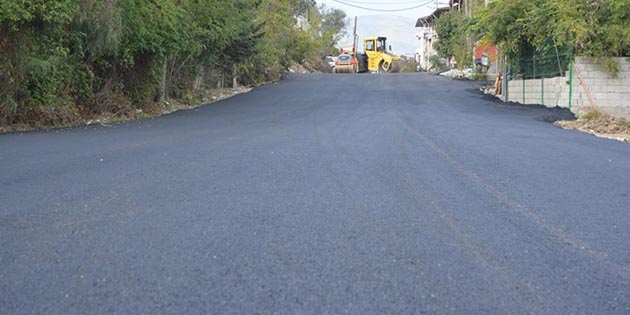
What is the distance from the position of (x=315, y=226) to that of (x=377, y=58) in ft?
165

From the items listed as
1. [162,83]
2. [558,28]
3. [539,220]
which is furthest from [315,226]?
[162,83]

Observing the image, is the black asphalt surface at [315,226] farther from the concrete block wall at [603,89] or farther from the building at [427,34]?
the building at [427,34]

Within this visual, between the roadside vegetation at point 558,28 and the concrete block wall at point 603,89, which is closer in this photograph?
the roadside vegetation at point 558,28

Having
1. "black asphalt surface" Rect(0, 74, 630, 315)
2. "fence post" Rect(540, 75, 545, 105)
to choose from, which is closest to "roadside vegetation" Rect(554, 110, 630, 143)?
"black asphalt surface" Rect(0, 74, 630, 315)

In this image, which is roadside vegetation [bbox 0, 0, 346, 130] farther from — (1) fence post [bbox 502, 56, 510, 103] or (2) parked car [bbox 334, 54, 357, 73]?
(2) parked car [bbox 334, 54, 357, 73]

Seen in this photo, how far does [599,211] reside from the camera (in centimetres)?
702

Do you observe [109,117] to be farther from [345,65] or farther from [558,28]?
[345,65]

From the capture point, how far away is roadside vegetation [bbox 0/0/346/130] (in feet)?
52.5

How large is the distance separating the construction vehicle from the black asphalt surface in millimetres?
42215

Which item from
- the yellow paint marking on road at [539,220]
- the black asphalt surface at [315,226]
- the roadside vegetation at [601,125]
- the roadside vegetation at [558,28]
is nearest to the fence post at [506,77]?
the roadside vegetation at [558,28]

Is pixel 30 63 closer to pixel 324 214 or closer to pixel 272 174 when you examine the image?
pixel 272 174

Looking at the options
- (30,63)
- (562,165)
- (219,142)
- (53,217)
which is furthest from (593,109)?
(53,217)

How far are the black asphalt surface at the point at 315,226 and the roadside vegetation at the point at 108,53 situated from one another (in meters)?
4.24

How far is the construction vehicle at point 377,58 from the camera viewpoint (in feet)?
180
